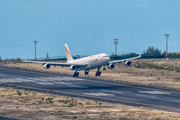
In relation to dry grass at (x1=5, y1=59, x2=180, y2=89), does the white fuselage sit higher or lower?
higher

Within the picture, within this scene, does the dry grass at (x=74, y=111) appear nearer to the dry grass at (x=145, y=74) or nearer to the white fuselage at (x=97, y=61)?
the white fuselage at (x=97, y=61)

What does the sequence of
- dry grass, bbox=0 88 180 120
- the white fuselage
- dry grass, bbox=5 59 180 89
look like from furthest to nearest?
dry grass, bbox=5 59 180 89 → the white fuselage → dry grass, bbox=0 88 180 120

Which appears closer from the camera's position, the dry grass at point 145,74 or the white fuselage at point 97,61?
the white fuselage at point 97,61

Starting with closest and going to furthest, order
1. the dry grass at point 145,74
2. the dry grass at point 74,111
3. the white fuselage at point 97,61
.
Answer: the dry grass at point 74,111, the white fuselage at point 97,61, the dry grass at point 145,74

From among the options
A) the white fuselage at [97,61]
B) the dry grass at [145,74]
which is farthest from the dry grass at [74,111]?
the dry grass at [145,74]

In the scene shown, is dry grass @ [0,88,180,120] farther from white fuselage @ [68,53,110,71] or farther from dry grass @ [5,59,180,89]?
dry grass @ [5,59,180,89]

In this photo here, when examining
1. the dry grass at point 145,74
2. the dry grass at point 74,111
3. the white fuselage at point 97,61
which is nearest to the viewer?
the dry grass at point 74,111

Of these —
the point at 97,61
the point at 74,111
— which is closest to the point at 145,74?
the point at 97,61

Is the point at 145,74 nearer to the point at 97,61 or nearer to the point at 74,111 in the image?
the point at 97,61

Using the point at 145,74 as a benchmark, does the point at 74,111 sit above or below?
below

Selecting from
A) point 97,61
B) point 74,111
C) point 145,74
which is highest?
point 97,61

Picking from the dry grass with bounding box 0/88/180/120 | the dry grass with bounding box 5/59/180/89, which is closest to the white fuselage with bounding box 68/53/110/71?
the dry grass with bounding box 5/59/180/89

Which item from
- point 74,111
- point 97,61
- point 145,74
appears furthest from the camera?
point 145,74

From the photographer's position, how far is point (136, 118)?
32.9 meters
